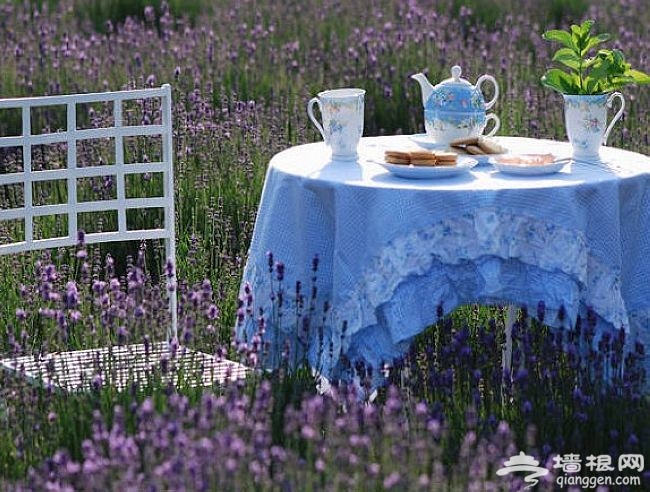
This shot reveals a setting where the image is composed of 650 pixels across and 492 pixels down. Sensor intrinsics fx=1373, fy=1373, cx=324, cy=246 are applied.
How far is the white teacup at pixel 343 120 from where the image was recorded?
4.25 meters

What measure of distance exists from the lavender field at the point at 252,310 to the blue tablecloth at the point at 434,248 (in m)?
0.14

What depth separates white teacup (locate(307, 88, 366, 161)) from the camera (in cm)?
425

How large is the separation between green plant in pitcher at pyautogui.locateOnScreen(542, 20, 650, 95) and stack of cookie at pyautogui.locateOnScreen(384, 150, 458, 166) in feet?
1.66

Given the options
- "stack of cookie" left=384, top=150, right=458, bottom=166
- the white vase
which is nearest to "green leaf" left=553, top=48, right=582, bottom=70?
the white vase

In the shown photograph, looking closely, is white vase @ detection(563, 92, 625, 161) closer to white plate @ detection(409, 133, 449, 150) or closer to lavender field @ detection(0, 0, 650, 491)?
white plate @ detection(409, 133, 449, 150)

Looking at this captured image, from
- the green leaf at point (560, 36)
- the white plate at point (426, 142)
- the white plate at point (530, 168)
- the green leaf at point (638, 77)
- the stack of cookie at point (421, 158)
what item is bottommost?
A: the white plate at point (426, 142)

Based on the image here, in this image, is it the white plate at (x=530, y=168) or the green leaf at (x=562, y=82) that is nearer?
the white plate at (x=530, y=168)

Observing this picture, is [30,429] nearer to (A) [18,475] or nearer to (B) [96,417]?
(A) [18,475]

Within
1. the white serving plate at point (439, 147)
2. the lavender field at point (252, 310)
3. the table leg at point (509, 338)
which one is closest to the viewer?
the lavender field at point (252, 310)

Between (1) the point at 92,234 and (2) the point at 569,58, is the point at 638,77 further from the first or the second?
(1) the point at 92,234

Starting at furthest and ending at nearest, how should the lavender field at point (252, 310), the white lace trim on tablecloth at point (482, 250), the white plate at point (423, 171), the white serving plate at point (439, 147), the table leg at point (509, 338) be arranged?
1. the table leg at point (509, 338)
2. the white serving plate at point (439, 147)
3. the white plate at point (423, 171)
4. the white lace trim on tablecloth at point (482, 250)
5. the lavender field at point (252, 310)

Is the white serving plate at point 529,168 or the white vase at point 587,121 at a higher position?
the white vase at point 587,121

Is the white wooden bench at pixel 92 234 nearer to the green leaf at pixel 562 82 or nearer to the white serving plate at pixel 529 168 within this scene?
the white serving plate at pixel 529 168

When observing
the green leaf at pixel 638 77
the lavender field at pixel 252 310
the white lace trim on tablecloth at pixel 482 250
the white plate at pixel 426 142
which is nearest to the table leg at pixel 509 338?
the lavender field at pixel 252 310
